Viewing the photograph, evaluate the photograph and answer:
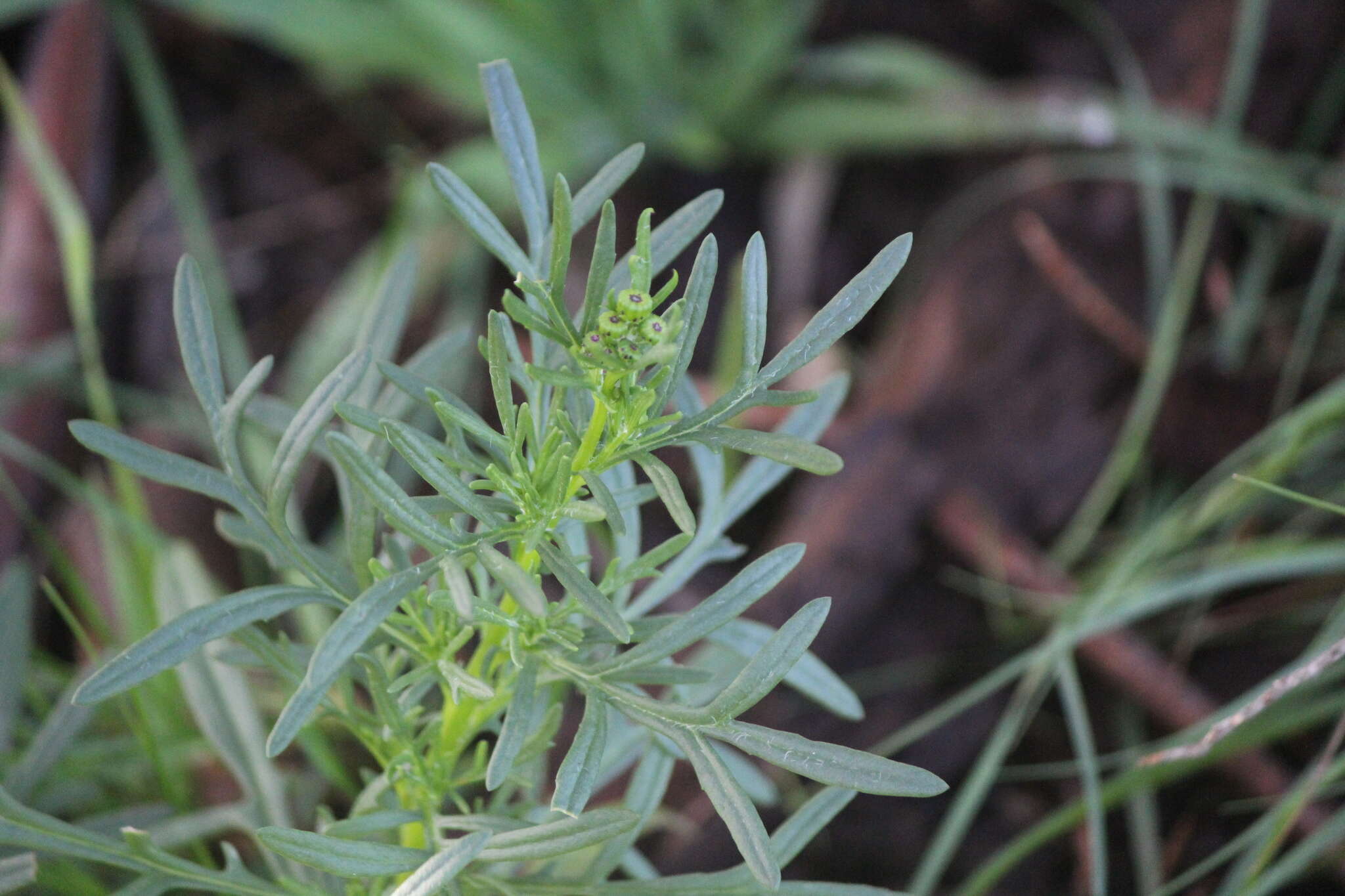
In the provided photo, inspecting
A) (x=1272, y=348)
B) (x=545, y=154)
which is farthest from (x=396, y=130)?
(x=1272, y=348)

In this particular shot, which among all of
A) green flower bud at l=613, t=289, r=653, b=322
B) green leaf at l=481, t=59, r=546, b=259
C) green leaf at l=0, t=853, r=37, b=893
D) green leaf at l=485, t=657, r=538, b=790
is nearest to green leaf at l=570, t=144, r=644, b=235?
green leaf at l=481, t=59, r=546, b=259

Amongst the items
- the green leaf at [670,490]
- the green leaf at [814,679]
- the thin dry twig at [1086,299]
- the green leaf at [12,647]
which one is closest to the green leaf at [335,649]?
the green leaf at [670,490]

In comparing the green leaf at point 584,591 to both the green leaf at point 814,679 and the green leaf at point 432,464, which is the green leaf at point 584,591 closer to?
the green leaf at point 432,464

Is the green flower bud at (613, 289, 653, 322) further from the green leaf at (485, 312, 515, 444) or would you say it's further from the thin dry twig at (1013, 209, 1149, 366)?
the thin dry twig at (1013, 209, 1149, 366)

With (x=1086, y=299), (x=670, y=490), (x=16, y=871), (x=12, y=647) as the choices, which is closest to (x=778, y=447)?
(x=670, y=490)

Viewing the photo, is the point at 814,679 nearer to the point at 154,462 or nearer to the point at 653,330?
the point at 653,330
